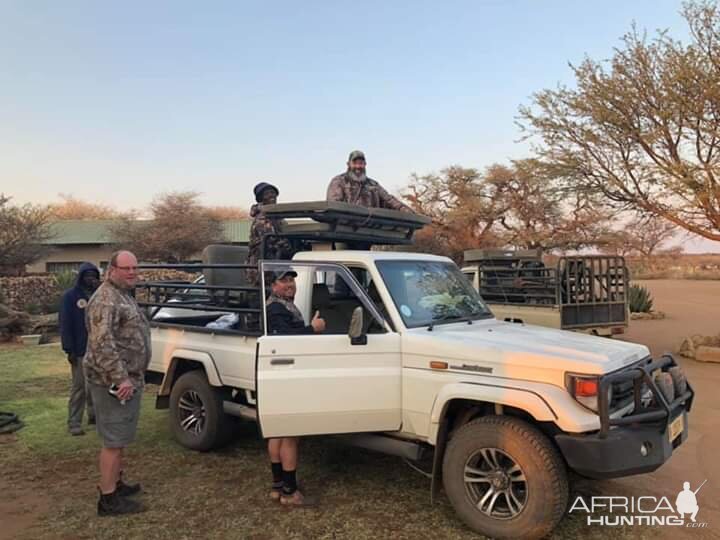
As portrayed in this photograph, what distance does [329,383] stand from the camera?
13.7 feet

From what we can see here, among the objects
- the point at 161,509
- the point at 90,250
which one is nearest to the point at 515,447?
the point at 161,509

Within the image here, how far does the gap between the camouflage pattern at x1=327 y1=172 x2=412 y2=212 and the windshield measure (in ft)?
3.69

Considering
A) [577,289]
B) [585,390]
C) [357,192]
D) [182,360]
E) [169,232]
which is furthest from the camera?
[169,232]

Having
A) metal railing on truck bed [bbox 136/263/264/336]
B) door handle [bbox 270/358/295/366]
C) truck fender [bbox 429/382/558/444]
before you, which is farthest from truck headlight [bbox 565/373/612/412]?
metal railing on truck bed [bbox 136/263/264/336]

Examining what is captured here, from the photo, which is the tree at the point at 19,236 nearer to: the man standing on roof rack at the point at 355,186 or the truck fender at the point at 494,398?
the man standing on roof rack at the point at 355,186

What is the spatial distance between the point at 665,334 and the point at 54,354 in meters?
15.3

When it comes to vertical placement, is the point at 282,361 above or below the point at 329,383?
above

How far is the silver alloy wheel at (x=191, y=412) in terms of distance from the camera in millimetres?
5609

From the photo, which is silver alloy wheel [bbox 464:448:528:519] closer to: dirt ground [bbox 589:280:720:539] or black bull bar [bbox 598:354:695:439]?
black bull bar [bbox 598:354:695:439]

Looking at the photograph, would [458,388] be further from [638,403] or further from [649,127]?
[649,127]

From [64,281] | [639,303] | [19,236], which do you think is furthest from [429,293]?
[19,236]

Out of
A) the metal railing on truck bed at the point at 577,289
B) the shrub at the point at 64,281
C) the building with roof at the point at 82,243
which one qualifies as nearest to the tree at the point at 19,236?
the shrub at the point at 64,281

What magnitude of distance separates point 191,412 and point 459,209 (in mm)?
32916

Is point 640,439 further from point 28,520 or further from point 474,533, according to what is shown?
point 28,520
